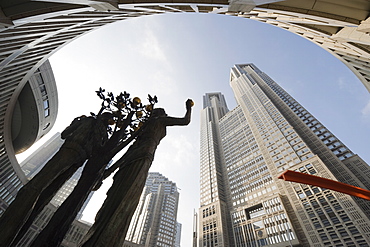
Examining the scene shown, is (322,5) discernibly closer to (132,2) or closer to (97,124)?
(132,2)

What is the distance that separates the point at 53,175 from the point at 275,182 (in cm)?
5803

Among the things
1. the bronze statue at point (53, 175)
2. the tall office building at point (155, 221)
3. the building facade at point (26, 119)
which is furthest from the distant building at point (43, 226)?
the bronze statue at point (53, 175)

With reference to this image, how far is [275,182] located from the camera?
164ft

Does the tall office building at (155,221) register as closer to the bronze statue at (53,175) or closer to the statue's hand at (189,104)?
the bronze statue at (53,175)

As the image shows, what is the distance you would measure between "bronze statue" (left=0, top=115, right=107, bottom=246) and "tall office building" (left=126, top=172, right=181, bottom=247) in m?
80.2

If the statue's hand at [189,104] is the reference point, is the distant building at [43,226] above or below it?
above

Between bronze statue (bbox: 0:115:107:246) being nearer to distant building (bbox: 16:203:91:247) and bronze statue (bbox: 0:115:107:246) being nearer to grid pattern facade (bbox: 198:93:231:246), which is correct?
distant building (bbox: 16:203:91:247)

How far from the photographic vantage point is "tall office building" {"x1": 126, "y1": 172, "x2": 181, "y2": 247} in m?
73.3

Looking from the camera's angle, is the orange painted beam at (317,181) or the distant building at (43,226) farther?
the distant building at (43,226)

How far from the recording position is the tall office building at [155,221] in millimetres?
73312

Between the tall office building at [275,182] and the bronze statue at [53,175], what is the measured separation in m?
37.7

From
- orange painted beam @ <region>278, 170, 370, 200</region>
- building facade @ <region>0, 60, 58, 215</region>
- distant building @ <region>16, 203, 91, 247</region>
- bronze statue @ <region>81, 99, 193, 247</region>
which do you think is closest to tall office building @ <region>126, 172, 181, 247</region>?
distant building @ <region>16, 203, 91, 247</region>

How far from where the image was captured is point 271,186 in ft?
168

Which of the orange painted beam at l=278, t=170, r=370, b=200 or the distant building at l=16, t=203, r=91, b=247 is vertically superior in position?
the distant building at l=16, t=203, r=91, b=247
